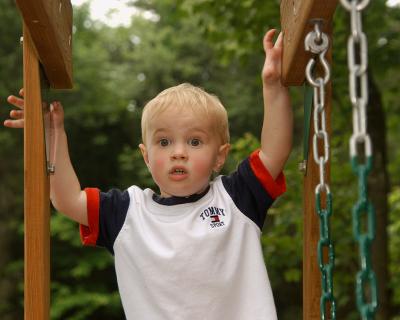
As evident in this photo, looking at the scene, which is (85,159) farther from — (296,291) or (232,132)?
(296,291)

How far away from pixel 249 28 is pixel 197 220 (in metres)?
3.73

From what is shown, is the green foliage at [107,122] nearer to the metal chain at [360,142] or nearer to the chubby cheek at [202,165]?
the chubby cheek at [202,165]

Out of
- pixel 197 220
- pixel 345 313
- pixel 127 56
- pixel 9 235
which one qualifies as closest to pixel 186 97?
pixel 197 220

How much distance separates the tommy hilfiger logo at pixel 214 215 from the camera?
242 centimetres

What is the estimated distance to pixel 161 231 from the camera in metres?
2.43

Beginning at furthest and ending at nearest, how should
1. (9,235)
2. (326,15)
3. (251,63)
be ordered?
(251,63)
(9,235)
(326,15)

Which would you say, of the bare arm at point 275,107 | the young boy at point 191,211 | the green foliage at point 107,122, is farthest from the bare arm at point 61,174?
the green foliage at point 107,122

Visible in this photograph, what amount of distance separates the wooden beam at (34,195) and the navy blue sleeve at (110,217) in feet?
0.95

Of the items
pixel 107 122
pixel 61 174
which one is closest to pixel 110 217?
pixel 61 174

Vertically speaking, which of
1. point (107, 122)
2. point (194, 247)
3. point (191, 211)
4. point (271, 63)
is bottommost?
point (194, 247)

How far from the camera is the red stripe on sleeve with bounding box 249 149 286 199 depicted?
8.03 ft

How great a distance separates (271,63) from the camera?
237 cm

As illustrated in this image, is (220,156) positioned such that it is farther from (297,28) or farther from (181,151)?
(297,28)

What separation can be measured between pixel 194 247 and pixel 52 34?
32.2 inches
